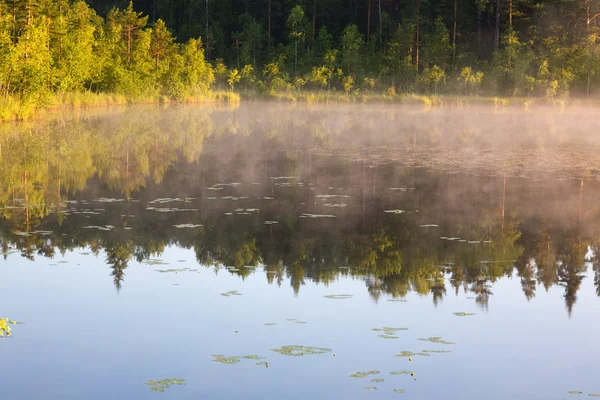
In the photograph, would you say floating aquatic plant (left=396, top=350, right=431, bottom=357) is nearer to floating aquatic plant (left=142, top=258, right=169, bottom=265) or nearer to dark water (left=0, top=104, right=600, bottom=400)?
dark water (left=0, top=104, right=600, bottom=400)

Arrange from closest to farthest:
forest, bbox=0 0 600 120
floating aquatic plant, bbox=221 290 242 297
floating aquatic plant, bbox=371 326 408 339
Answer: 1. floating aquatic plant, bbox=371 326 408 339
2. floating aquatic plant, bbox=221 290 242 297
3. forest, bbox=0 0 600 120

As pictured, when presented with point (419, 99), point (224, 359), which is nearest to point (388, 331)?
point (224, 359)

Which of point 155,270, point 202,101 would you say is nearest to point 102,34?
point 202,101

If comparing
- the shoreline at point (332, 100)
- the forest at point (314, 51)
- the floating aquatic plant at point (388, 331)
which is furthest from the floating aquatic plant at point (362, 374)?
the shoreline at point (332, 100)

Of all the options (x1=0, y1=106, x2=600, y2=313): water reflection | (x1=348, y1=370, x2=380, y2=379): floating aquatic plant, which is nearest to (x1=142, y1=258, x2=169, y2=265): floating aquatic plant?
(x1=0, y1=106, x2=600, y2=313): water reflection

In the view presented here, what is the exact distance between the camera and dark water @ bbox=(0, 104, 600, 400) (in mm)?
8523

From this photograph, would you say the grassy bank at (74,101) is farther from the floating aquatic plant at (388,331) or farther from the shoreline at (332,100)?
the floating aquatic plant at (388,331)

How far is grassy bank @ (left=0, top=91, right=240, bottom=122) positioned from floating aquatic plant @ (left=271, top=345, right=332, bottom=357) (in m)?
34.7

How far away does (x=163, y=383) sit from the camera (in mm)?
8188

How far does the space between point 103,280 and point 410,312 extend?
4.40 meters

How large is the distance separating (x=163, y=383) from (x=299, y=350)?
163cm

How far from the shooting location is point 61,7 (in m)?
63.1

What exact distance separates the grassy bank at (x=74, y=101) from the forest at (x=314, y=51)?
0.22 meters

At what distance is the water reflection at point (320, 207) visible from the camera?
13.4 m
